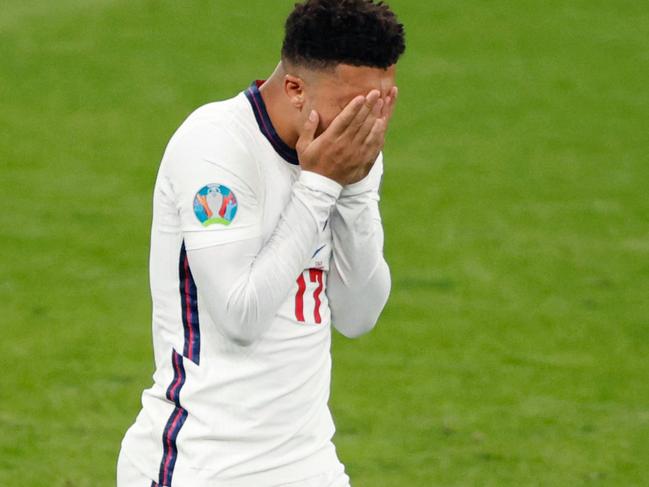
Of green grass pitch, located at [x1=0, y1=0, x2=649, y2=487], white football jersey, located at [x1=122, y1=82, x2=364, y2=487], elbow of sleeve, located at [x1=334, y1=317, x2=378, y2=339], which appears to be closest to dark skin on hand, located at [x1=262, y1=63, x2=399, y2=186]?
white football jersey, located at [x1=122, y1=82, x2=364, y2=487]

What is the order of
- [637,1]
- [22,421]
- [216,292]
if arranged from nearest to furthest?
[216,292], [22,421], [637,1]

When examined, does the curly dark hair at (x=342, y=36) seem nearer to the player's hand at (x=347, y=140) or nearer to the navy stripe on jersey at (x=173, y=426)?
the player's hand at (x=347, y=140)

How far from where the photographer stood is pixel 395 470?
309 inches

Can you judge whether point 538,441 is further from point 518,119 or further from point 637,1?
point 637,1

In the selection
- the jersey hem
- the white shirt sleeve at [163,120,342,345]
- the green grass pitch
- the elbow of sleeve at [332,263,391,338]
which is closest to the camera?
the white shirt sleeve at [163,120,342,345]

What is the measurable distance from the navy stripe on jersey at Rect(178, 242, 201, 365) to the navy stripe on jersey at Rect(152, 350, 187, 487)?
6 centimetres

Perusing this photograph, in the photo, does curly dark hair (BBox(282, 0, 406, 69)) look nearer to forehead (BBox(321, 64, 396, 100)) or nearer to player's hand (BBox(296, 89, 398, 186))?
forehead (BBox(321, 64, 396, 100))

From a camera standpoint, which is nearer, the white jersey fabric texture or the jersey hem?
the white jersey fabric texture

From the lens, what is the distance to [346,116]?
3828 millimetres

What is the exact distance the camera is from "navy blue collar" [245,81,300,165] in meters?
4.00

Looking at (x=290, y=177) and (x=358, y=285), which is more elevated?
(x=290, y=177)

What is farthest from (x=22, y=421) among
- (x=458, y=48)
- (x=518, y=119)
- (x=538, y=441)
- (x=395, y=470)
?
(x=458, y=48)

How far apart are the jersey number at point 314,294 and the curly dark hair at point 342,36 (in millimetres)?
631

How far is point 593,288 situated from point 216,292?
750 cm
